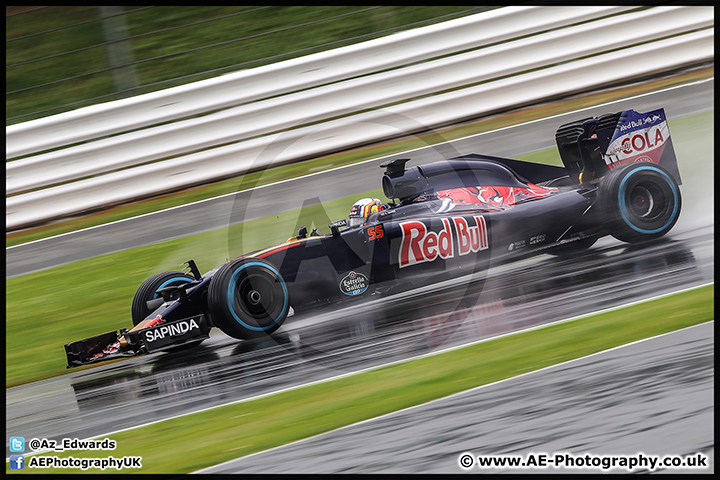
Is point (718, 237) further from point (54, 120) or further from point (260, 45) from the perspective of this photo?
point (54, 120)

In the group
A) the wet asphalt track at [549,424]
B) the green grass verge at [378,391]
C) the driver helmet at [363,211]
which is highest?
the driver helmet at [363,211]

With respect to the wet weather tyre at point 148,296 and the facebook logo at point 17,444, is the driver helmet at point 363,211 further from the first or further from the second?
the facebook logo at point 17,444

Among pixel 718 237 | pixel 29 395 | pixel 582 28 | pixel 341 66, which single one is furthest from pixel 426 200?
pixel 582 28

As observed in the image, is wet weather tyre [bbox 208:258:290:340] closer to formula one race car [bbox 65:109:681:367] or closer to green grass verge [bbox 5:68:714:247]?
formula one race car [bbox 65:109:681:367]

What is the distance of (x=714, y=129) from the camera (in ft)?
27.5

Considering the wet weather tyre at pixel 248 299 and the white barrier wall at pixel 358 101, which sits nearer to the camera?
the wet weather tyre at pixel 248 299

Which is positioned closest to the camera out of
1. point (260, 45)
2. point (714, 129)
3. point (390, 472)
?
point (390, 472)

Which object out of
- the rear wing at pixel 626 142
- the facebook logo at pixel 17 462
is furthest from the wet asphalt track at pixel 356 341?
the rear wing at pixel 626 142

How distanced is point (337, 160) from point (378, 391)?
5111 millimetres

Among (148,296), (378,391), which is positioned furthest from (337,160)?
(378,391)

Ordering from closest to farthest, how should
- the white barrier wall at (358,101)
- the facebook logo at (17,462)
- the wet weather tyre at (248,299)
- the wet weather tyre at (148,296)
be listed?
the facebook logo at (17,462), the wet weather tyre at (248,299), the wet weather tyre at (148,296), the white barrier wall at (358,101)

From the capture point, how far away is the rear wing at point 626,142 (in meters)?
6.28

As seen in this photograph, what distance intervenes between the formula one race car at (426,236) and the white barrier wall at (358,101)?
10.0 feet

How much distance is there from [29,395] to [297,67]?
5.60 metres
